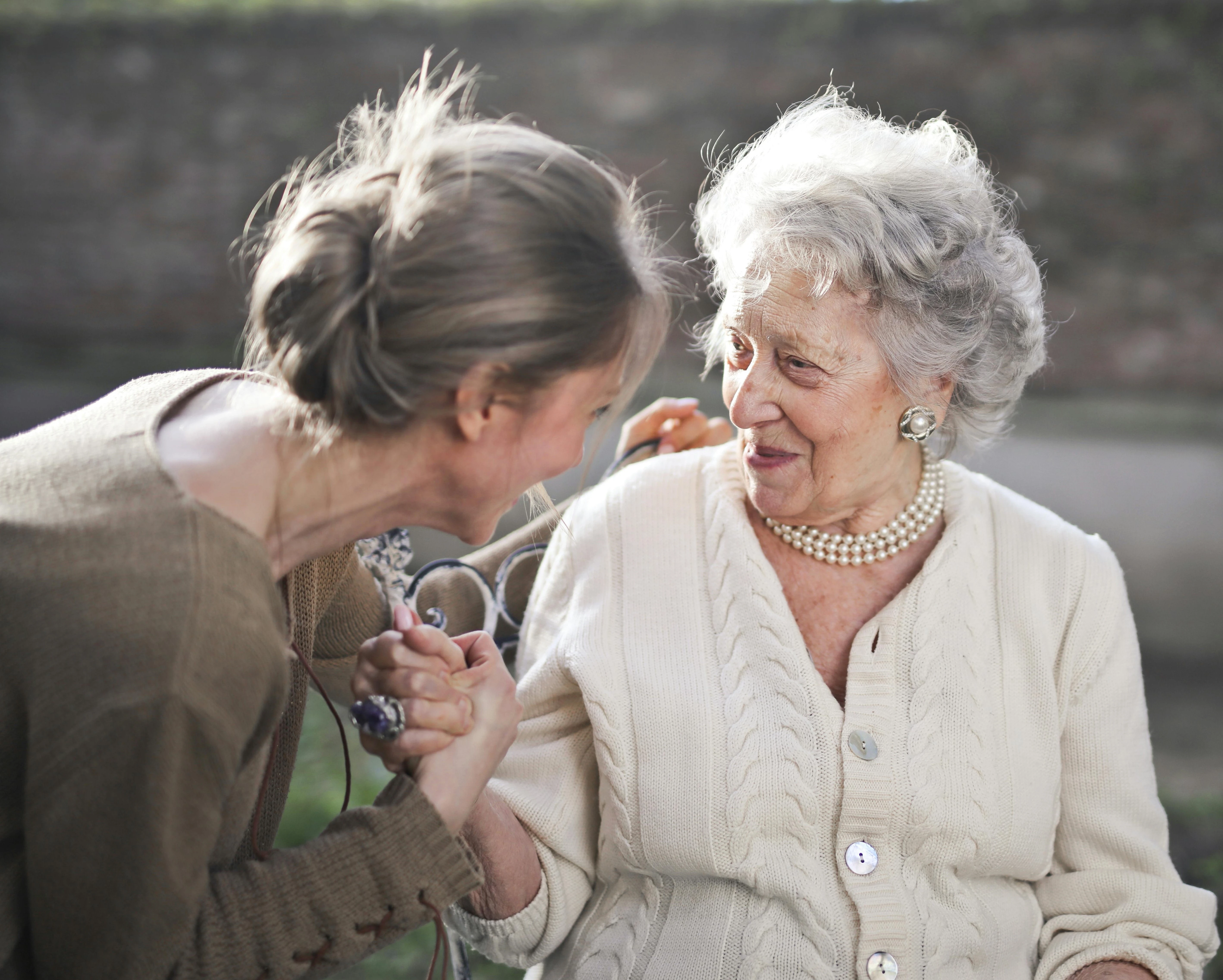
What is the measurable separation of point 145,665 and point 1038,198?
246 inches

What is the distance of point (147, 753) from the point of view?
1.28 meters

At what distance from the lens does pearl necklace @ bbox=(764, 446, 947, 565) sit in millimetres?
2156

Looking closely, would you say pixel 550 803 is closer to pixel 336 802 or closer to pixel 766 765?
pixel 766 765

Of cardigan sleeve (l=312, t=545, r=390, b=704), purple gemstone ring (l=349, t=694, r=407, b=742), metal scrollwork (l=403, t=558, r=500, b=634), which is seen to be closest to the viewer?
purple gemstone ring (l=349, t=694, r=407, b=742)

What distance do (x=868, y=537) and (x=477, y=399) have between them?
991 mm

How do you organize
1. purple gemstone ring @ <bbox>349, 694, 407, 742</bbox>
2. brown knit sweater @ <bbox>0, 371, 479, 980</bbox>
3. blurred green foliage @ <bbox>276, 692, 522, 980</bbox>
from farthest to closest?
blurred green foliage @ <bbox>276, 692, 522, 980</bbox> < purple gemstone ring @ <bbox>349, 694, 407, 742</bbox> < brown knit sweater @ <bbox>0, 371, 479, 980</bbox>

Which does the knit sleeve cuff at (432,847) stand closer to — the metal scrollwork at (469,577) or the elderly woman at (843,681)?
the elderly woman at (843,681)

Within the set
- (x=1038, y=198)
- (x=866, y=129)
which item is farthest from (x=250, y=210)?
(x=866, y=129)

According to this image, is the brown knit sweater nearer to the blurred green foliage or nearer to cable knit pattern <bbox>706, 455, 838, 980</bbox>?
cable knit pattern <bbox>706, 455, 838, 980</bbox>

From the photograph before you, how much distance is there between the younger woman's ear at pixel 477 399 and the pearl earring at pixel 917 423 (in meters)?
0.93

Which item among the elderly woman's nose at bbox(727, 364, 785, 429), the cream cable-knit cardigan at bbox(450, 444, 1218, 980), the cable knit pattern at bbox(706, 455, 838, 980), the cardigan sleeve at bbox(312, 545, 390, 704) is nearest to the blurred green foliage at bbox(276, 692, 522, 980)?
the cardigan sleeve at bbox(312, 545, 390, 704)

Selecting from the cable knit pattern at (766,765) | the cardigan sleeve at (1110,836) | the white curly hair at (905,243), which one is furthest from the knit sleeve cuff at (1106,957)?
the white curly hair at (905,243)

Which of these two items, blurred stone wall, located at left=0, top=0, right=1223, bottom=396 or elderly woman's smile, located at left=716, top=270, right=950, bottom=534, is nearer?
elderly woman's smile, located at left=716, top=270, right=950, bottom=534

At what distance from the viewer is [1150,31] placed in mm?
6098
